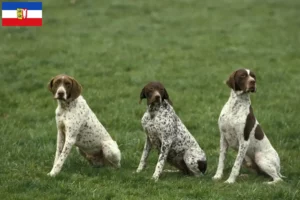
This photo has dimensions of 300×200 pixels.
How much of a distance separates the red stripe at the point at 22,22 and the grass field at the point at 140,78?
0.23 m

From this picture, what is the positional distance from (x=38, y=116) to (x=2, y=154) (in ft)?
8.25

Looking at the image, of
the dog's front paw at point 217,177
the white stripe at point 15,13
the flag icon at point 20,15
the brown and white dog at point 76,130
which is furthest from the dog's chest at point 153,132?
the white stripe at point 15,13

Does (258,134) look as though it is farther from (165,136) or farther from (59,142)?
(59,142)

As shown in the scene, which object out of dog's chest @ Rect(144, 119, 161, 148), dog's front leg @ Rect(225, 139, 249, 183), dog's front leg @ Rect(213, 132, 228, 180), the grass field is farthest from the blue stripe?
dog's front leg @ Rect(225, 139, 249, 183)

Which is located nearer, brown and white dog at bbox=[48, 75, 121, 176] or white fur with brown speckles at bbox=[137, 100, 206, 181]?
brown and white dog at bbox=[48, 75, 121, 176]

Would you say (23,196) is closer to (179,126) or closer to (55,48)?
(179,126)

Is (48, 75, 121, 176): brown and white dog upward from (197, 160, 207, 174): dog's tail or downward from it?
upward

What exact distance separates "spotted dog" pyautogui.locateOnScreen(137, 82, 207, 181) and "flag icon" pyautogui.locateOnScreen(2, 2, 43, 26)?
11.3m

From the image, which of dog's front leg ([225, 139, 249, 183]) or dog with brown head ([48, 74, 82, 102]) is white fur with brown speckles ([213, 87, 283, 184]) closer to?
dog's front leg ([225, 139, 249, 183])

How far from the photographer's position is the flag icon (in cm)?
1853

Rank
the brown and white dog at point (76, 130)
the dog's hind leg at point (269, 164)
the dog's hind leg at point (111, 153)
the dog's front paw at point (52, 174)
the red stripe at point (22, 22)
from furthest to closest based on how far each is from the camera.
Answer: the red stripe at point (22, 22), the dog's hind leg at point (111, 153), the dog's hind leg at point (269, 164), the brown and white dog at point (76, 130), the dog's front paw at point (52, 174)

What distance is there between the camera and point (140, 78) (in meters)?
13.8

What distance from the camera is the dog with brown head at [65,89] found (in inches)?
301

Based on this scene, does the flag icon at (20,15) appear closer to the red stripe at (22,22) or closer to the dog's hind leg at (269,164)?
the red stripe at (22,22)
